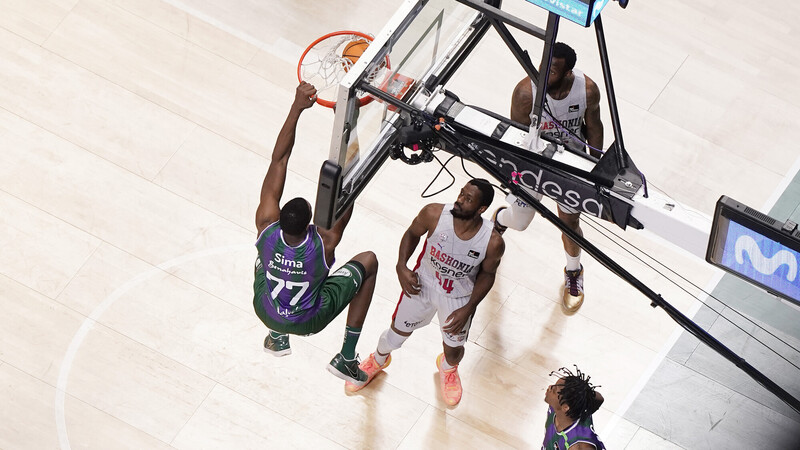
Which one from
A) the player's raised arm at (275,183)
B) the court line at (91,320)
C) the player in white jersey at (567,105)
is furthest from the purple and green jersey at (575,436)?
the court line at (91,320)

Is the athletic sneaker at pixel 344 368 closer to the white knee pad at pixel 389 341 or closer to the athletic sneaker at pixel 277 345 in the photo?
the white knee pad at pixel 389 341

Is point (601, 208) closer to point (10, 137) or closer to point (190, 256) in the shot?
point (190, 256)

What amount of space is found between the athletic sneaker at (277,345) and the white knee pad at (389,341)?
0.67 metres

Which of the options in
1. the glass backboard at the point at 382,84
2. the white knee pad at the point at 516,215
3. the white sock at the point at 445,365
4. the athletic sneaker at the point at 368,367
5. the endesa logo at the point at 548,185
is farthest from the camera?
the white knee pad at the point at 516,215

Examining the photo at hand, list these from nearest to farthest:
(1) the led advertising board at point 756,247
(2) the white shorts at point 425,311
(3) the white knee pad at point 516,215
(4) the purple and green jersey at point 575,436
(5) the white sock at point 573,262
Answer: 1. (1) the led advertising board at point 756,247
2. (4) the purple and green jersey at point 575,436
3. (2) the white shorts at point 425,311
4. (3) the white knee pad at point 516,215
5. (5) the white sock at point 573,262

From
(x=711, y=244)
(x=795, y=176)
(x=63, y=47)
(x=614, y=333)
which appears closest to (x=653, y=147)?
(x=795, y=176)

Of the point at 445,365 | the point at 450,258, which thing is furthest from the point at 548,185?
the point at 445,365

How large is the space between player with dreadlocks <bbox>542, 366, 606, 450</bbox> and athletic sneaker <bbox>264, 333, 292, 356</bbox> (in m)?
1.89

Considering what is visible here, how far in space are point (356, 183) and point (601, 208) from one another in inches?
59.6

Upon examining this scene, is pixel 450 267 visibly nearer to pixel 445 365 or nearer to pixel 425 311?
pixel 425 311

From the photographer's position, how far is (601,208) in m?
Result: 6.03

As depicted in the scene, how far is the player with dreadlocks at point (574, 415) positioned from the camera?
653 cm

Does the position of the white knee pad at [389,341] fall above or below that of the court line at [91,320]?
above

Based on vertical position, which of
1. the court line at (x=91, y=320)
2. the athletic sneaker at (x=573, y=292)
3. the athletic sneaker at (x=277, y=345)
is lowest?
the court line at (x=91, y=320)
